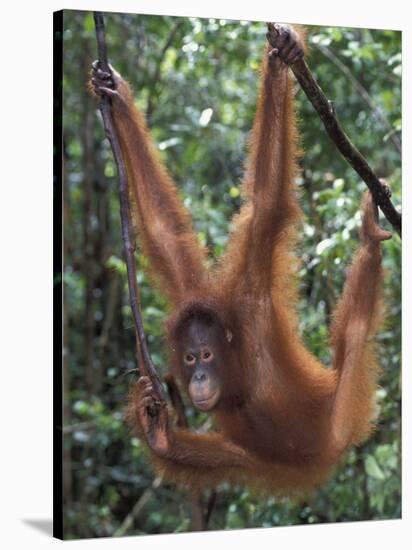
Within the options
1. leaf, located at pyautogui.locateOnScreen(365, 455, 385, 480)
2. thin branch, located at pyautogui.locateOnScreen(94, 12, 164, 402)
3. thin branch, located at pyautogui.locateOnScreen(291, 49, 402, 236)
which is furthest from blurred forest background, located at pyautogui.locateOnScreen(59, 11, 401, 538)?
thin branch, located at pyautogui.locateOnScreen(94, 12, 164, 402)

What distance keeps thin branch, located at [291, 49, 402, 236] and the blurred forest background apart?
360 millimetres

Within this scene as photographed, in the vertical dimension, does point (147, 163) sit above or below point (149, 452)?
above

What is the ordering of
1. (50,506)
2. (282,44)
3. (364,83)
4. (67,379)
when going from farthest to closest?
1. (67,379)
2. (364,83)
3. (50,506)
4. (282,44)

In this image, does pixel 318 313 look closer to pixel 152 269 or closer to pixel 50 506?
pixel 152 269

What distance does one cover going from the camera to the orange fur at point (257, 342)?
15.6ft

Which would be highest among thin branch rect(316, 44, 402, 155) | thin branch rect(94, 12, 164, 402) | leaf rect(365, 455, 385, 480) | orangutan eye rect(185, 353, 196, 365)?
thin branch rect(316, 44, 402, 155)

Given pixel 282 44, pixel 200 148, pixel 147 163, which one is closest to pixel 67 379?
pixel 200 148

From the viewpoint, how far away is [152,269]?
500 centimetres

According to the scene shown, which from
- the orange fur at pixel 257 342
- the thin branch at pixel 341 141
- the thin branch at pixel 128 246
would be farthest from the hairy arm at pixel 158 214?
the thin branch at pixel 341 141

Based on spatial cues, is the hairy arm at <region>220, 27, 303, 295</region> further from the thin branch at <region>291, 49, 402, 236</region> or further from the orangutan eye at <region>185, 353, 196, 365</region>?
the orangutan eye at <region>185, 353, 196, 365</region>

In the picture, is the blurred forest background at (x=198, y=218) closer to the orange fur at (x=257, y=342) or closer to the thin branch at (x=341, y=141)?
the orange fur at (x=257, y=342)

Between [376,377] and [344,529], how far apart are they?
79 cm

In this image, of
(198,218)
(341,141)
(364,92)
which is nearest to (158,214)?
(198,218)

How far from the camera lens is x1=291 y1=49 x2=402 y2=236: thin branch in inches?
168
